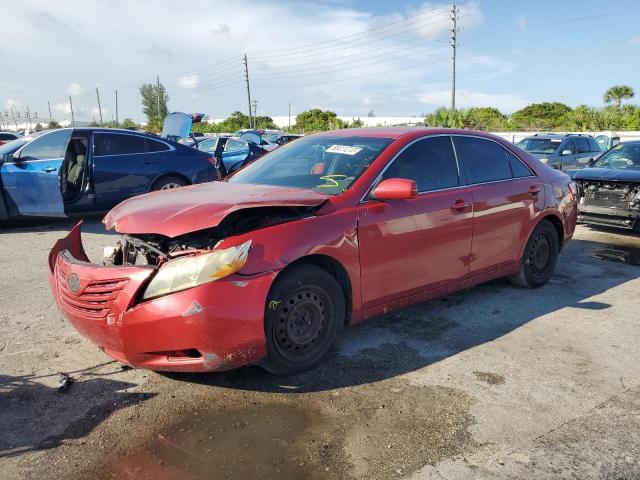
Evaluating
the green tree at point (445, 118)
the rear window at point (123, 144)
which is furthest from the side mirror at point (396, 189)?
the green tree at point (445, 118)

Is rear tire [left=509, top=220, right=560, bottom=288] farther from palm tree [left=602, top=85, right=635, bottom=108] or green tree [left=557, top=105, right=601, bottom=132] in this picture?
palm tree [left=602, top=85, right=635, bottom=108]

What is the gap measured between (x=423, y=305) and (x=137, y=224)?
9.13 feet

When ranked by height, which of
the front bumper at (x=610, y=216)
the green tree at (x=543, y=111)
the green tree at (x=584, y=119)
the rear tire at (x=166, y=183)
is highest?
the green tree at (x=543, y=111)

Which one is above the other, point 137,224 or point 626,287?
point 137,224

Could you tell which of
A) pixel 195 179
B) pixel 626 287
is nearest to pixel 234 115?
pixel 195 179

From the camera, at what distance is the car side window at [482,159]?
15.3 ft

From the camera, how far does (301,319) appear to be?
3.44m

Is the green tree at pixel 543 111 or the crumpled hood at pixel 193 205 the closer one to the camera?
the crumpled hood at pixel 193 205

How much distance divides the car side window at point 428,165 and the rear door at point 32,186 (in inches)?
239

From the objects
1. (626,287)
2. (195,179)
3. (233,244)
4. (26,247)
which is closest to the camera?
(233,244)

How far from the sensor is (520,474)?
2535 mm

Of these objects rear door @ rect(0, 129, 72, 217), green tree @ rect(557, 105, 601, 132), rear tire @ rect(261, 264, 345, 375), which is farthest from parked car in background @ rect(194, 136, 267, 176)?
green tree @ rect(557, 105, 601, 132)

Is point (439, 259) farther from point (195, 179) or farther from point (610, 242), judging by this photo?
point (195, 179)

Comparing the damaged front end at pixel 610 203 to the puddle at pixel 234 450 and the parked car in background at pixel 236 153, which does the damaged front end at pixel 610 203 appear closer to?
the puddle at pixel 234 450
